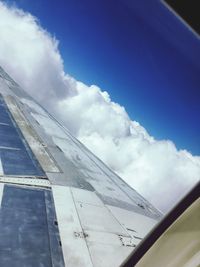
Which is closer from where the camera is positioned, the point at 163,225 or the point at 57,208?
the point at 163,225

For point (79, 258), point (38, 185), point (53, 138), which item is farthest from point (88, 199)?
point (53, 138)

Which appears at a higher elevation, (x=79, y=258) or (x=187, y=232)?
(x=187, y=232)

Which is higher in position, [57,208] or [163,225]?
[163,225]

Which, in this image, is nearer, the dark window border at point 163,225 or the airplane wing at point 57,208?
the dark window border at point 163,225

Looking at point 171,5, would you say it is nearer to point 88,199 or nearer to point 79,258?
point 79,258

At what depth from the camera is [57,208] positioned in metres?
5.03

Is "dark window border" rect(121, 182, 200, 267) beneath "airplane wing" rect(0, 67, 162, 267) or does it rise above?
above

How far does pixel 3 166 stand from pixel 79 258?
2688 mm

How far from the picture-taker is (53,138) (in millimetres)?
9516

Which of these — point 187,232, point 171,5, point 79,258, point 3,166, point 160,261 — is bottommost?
point 3,166

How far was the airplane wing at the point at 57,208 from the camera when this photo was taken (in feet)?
12.8

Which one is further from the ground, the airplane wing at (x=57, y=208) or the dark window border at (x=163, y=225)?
the dark window border at (x=163, y=225)

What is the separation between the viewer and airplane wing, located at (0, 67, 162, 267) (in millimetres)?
3916

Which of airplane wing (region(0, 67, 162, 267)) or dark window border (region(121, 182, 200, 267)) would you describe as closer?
dark window border (region(121, 182, 200, 267))
